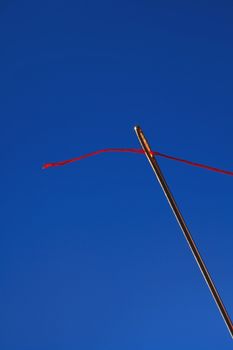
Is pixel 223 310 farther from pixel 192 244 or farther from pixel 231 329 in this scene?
pixel 192 244

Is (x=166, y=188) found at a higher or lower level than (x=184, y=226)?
higher

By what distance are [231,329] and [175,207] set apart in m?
0.46

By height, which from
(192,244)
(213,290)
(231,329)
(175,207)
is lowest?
(231,329)

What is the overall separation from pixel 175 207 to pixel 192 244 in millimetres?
142

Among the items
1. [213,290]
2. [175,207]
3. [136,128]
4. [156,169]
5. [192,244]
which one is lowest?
[213,290]

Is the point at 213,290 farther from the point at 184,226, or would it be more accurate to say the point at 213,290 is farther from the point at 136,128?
the point at 136,128

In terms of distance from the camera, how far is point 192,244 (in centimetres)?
186

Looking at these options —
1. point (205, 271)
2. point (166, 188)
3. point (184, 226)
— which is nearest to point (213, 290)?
point (205, 271)

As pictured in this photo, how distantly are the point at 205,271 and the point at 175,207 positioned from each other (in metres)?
0.25

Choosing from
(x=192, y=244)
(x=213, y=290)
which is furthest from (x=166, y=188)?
(x=213, y=290)

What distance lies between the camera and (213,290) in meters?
1.86

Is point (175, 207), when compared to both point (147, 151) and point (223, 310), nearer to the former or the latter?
point (147, 151)

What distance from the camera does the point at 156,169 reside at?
6.09ft

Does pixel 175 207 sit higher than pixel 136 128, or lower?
lower
